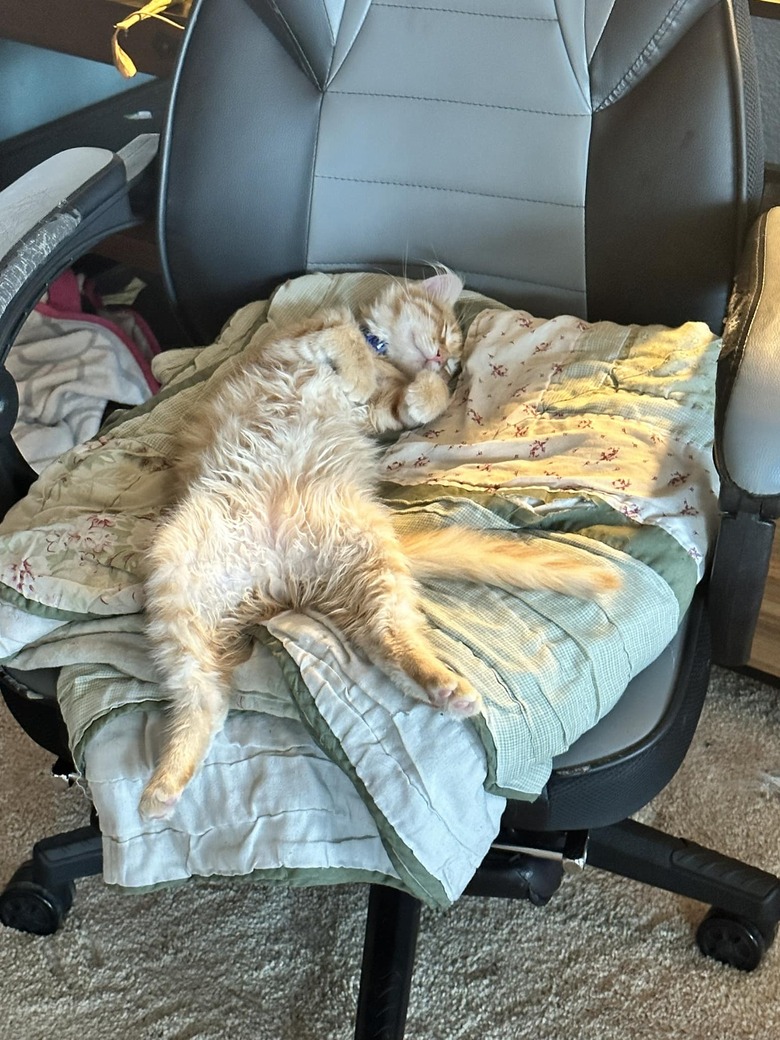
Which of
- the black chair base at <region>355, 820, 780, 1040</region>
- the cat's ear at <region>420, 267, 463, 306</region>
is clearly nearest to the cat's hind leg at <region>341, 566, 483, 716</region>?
the black chair base at <region>355, 820, 780, 1040</region>

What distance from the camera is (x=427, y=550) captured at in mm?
1049

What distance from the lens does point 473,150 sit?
1.36 meters

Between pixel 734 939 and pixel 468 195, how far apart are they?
42.0 inches

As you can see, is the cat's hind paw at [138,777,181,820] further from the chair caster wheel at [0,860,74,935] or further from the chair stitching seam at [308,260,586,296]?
the chair stitching seam at [308,260,586,296]

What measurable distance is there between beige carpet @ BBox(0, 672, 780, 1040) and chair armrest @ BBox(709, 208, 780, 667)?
→ 0.50 meters

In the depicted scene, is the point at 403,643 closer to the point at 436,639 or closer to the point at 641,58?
the point at 436,639

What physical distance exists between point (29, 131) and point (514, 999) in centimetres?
216

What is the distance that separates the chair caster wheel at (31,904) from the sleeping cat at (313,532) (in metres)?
0.53

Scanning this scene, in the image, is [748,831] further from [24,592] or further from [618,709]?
[24,592]

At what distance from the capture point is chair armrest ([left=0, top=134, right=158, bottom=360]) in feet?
3.59

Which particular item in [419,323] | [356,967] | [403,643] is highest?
[419,323]

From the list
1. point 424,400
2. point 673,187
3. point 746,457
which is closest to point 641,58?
point 673,187

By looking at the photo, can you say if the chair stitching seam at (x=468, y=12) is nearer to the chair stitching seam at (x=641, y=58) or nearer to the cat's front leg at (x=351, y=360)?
the chair stitching seam at (x=641, y=58)

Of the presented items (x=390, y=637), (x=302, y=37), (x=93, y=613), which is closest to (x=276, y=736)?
(x=390, y=637)
